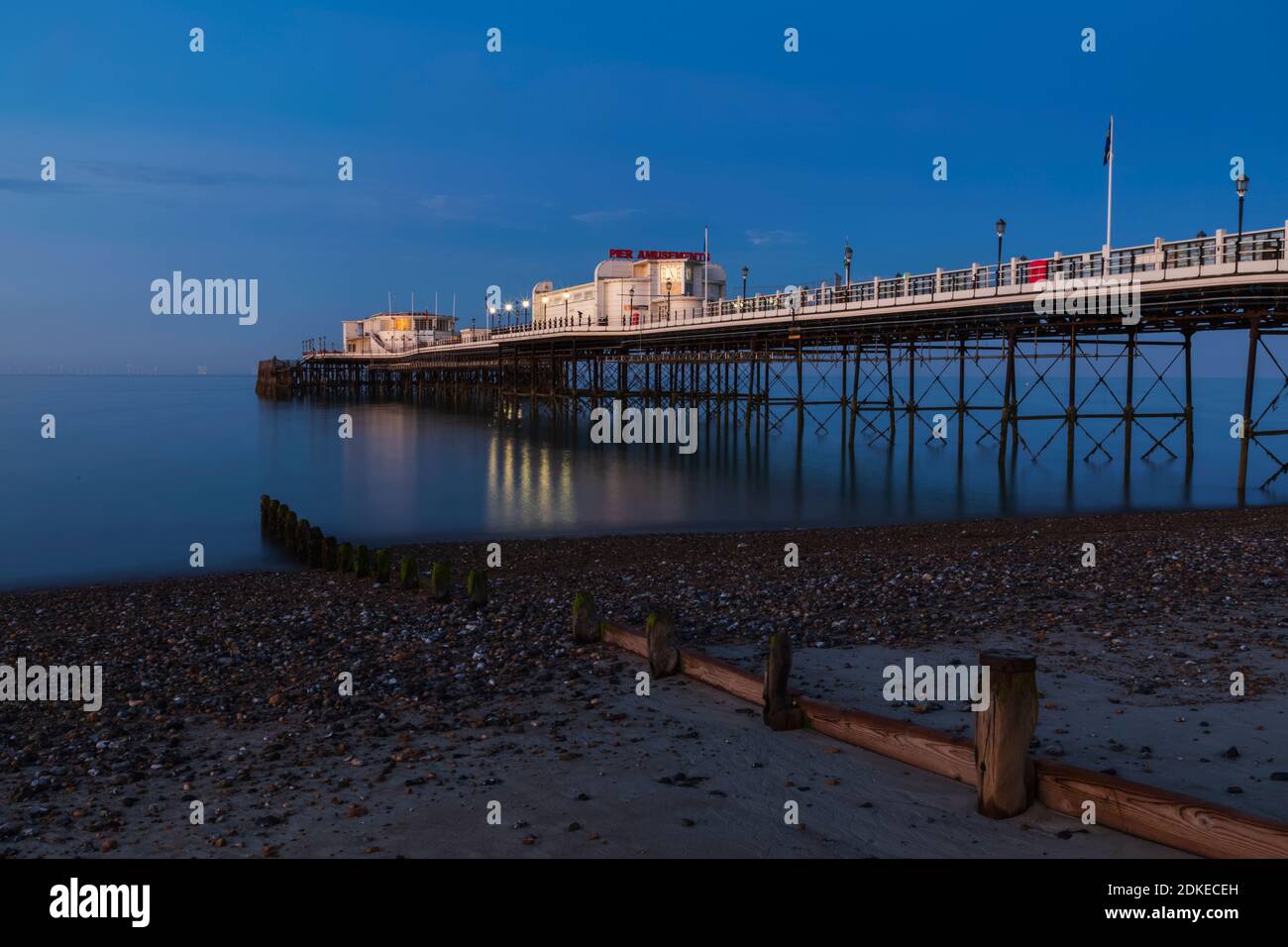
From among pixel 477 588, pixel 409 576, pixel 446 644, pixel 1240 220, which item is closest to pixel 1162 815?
pixel 446 644

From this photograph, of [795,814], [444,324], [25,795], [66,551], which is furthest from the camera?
[444,324]

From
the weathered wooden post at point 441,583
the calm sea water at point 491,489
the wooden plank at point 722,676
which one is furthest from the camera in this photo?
the calm sea water at point 491,489

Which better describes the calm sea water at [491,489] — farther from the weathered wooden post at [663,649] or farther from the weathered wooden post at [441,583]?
the weathered wooden post at [663,649]

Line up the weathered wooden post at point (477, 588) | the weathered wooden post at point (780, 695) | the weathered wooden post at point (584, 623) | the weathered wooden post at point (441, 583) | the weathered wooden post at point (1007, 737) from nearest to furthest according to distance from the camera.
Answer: the weathered wooden post at point (1007, 737) < the weathered wooden post at point (780, 695) < the weathered wooden post at point (584, 623) < the weathered wooden post at point (477, 588) < the weathered wooden post at point (441, 583)

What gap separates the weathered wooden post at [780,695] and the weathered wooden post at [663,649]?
5.97 ft

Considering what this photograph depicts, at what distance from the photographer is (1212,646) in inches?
419

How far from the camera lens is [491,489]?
122 feet

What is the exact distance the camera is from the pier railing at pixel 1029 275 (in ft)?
80.1

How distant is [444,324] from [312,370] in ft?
63.0

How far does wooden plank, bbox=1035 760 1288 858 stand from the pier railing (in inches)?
880

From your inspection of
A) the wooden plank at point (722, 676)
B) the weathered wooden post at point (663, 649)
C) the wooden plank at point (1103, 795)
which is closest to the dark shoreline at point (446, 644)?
the weathered wooden post at point (663, 649)
